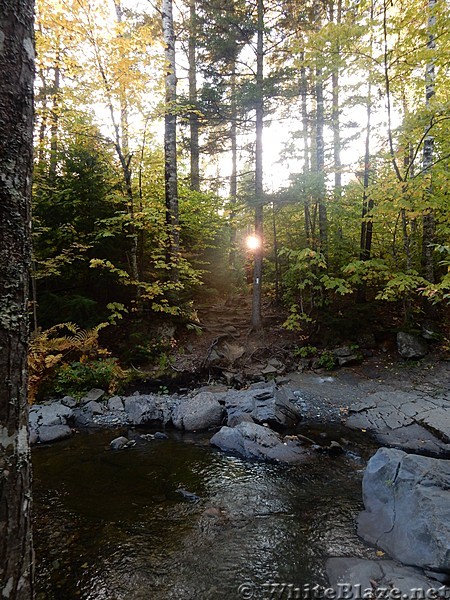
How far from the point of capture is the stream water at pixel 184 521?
3398 mm

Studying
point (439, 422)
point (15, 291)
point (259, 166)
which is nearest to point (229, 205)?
point (259, 166)

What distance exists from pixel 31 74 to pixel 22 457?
1810 millimetres

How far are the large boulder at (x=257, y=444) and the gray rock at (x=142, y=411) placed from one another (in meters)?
1.85

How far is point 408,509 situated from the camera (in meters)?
3.78

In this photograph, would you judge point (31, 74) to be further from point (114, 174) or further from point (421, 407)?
point (114, 174)

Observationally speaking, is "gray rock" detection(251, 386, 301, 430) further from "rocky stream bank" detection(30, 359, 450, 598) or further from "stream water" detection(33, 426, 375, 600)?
"stream water" detection(33, 426, 375, 600)

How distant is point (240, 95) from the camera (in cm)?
1137

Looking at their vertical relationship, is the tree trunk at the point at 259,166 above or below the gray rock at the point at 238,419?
above

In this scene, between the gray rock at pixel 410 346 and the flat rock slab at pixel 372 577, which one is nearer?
the flat rock slab at pixel 372 577

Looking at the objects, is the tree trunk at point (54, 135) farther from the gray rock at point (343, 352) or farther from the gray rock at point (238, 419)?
the gray rock at point (343, 352)

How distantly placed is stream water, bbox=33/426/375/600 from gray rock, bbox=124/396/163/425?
138cm

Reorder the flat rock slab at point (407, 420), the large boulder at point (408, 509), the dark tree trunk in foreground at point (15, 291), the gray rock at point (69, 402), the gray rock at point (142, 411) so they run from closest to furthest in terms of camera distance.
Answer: the dark tree trunk in foreground at point (15, 291) → the large boulder at point (408, 509) → the flat rock slab at point (407, 420) → the gray rock at point (142, 411) → the gray rock at point (69, 402)

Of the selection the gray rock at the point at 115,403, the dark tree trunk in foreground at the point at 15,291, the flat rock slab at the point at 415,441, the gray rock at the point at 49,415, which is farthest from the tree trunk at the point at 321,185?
the dark tree trunk in foreground at the point at 15,291

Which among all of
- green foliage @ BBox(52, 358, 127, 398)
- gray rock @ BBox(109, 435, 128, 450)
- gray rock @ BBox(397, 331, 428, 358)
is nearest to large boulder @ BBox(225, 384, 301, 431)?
gray rock @ BBox(109, 435, 128, 450)
